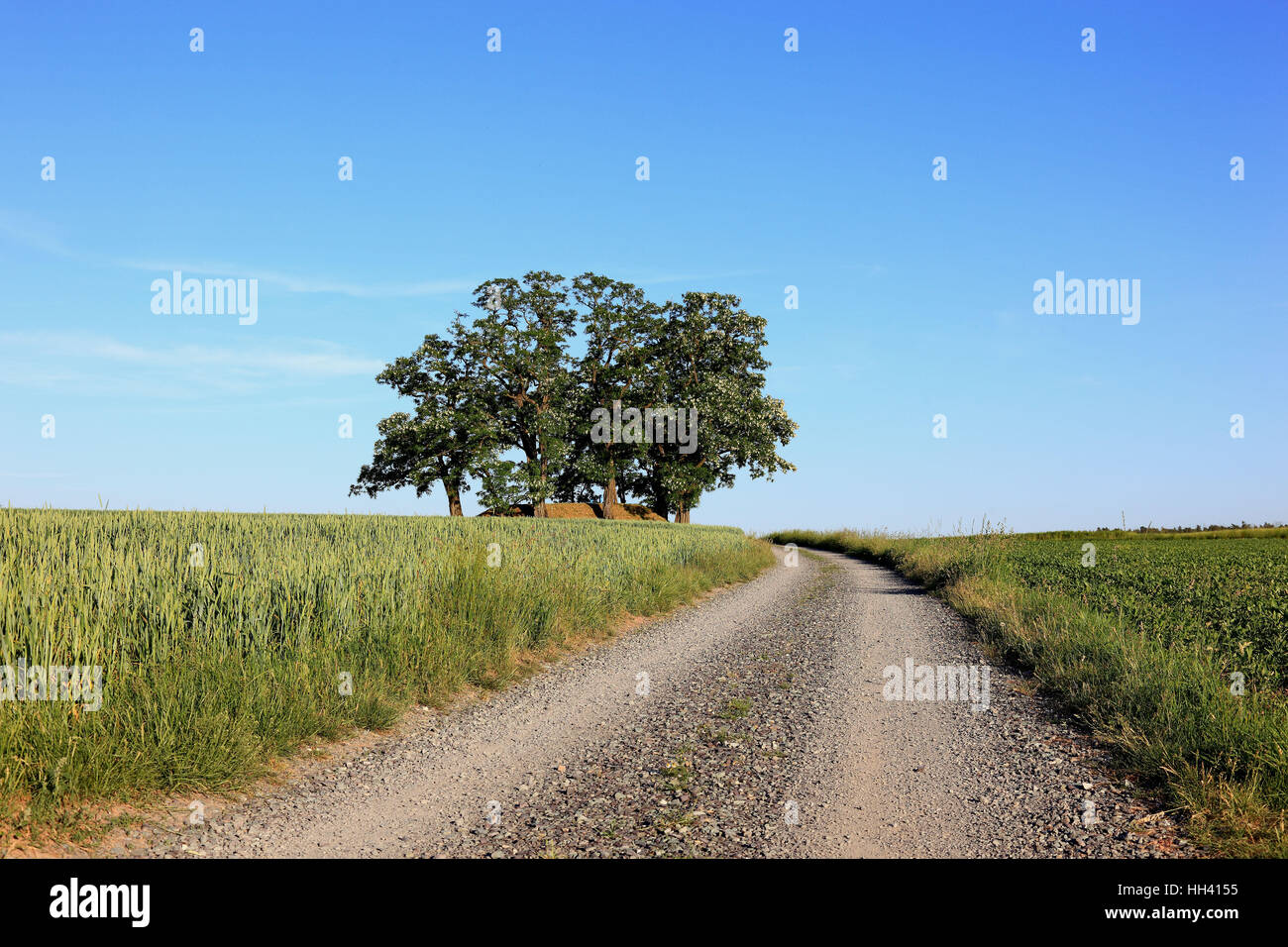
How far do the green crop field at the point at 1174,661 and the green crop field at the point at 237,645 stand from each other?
23.7 feet

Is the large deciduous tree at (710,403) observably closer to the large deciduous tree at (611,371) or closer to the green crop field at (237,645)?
the large deciduous tree at (611,371)

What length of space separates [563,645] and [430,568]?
2.59 meters

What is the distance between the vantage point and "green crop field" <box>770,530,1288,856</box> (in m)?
5.39

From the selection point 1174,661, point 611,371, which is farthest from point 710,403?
point 1174,661

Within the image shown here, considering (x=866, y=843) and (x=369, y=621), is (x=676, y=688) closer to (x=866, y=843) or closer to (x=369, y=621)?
(x=369, y=621)

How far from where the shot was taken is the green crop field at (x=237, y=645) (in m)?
5.29

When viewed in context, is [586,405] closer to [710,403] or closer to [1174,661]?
[710,403]

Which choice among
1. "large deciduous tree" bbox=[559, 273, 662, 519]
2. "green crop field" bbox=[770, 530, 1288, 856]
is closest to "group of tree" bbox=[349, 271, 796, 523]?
"large deciduous tree" bbox=[559, 273, 662, 519]

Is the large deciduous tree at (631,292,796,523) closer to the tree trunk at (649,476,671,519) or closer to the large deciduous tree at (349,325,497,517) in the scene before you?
the tree trunk at (649,476,671,519)

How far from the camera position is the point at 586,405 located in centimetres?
4794

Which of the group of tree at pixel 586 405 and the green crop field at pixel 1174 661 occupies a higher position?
the group of tree at pixel 586 405

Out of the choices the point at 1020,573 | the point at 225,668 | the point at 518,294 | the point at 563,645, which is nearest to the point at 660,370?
the point at 518,294

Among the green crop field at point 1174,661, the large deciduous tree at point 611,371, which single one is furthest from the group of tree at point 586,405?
the green crop field at point 1174,661
